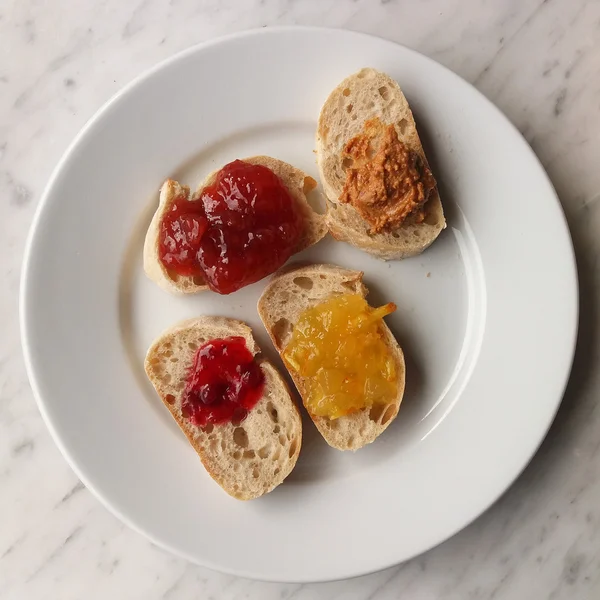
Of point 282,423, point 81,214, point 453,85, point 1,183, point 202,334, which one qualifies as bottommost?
point 282,423

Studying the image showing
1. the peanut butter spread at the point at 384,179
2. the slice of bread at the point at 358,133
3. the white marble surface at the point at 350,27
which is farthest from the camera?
the white marble surface at the point at 350,27

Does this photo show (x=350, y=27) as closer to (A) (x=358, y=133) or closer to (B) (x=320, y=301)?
(A) (x=358, y=133)

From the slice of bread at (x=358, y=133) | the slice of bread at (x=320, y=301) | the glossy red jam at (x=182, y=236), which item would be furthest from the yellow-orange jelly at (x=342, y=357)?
the glossy red jam at (x=182, y=236)

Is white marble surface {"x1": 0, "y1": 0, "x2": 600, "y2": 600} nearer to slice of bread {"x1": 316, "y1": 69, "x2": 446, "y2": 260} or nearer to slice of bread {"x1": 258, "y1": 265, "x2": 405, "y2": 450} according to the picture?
slice of bread {"x1": 316, "y1": 69, "x2": 446, "y2": 260}

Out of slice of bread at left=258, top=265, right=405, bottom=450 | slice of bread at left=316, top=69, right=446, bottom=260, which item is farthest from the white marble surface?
slice of bread at left=258, top=265, right=405, bottom=450

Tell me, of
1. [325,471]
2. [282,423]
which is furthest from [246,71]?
[325,471]

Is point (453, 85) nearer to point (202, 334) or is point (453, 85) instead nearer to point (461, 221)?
point (461, 221)

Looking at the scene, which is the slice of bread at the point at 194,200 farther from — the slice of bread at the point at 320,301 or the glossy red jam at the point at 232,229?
the slice of bread at the point at 320,301
